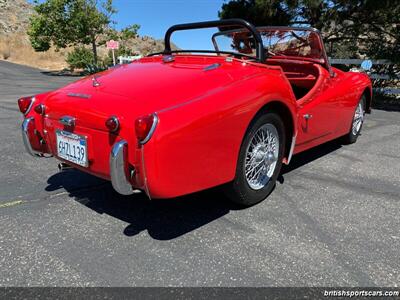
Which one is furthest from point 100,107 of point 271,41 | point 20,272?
point 271,41

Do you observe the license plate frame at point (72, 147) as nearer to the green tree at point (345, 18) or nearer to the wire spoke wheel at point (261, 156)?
the wire spoke wheel at point (261, 156)

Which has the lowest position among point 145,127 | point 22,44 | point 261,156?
point 261,156

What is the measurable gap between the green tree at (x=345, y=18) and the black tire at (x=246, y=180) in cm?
810

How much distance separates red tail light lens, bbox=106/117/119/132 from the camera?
2.19m

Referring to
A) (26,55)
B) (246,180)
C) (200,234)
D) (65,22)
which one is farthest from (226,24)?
(26,55)

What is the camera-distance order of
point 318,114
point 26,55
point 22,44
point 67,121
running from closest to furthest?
point 67,121 < point 318,114 < point 26,55 < point 22,44

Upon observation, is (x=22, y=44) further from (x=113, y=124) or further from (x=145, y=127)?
(x=145, y=127)

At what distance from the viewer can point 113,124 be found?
86.4 inches

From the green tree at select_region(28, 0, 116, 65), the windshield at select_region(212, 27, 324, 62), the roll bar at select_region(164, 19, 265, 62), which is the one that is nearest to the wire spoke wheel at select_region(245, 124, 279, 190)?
the roll bar at select_region(164, 19, 265, 62)

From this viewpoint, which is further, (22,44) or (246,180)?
(22,44)

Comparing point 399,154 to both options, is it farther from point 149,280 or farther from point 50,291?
point 50,291

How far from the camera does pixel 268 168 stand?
10.1 feet

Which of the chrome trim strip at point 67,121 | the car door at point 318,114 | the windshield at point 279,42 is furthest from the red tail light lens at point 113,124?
the windshield at point 279,42

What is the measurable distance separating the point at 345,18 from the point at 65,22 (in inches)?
714
